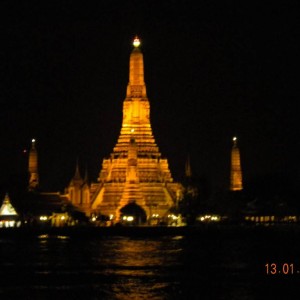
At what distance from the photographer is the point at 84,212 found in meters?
106

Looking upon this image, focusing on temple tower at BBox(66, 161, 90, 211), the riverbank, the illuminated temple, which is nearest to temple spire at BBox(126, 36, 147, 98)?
the illuminated temple

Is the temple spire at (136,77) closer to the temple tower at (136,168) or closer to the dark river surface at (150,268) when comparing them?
the temple tower at (136,168)

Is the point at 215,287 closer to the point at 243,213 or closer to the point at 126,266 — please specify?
the point at 126,266

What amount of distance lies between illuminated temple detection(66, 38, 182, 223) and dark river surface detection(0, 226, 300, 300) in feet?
72.5

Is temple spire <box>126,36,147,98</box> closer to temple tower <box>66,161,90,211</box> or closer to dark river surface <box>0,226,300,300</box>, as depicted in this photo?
temple tower <box>66,161,90,211</box>

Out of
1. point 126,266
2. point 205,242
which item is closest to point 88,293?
point 126,266

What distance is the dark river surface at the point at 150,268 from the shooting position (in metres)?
47.9

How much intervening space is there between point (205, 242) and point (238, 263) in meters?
19.2

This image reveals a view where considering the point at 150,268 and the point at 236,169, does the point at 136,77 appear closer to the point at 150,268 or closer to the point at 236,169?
the point at 236,169

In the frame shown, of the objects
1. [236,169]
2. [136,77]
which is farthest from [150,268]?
[236,169]
